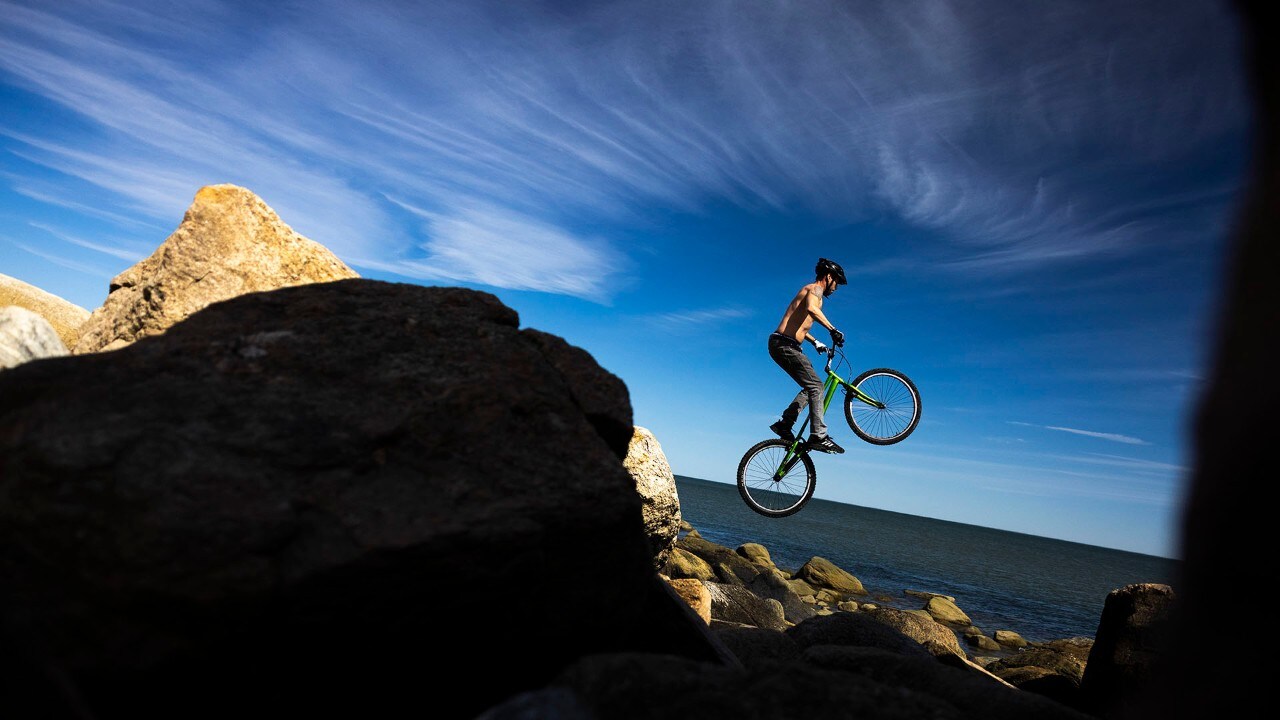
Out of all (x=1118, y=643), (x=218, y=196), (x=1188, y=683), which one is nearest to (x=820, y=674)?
(x=1188, y=683)

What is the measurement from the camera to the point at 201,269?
6676 millimetres

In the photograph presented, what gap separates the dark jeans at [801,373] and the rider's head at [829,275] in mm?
1055

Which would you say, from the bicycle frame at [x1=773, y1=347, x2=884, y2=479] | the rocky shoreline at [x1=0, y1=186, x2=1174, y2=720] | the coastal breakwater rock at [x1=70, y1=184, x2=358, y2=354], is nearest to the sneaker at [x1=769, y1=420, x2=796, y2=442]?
the bicycle frame at [x1=773, y1=347, x2=884, y2=479]

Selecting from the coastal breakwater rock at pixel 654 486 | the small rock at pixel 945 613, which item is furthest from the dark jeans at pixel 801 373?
the small rock at pixel 945 613

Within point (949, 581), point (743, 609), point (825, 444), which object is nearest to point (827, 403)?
point (825, 444)

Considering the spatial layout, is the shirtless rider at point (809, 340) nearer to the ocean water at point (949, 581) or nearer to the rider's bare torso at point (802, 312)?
the rider's bare torso at point (802, 312)

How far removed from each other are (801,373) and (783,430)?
118cm

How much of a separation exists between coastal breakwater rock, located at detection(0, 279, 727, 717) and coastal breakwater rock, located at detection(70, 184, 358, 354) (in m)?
2.78

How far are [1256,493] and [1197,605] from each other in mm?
517

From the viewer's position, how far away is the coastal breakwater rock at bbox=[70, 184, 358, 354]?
21.6 ft

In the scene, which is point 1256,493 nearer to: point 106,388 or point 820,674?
point 820,674

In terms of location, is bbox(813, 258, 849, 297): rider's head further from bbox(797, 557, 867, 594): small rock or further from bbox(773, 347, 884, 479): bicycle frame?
bbox(797, 557, 867, 594): small rock

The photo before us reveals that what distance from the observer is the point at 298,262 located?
721 centimetres

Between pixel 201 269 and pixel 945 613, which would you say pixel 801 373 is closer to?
pixel 201 269
